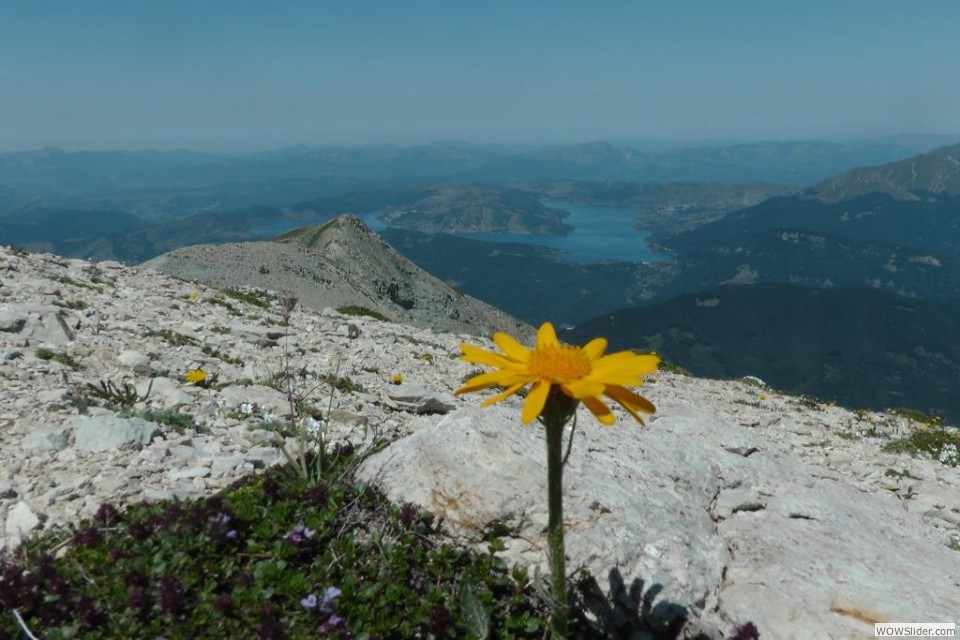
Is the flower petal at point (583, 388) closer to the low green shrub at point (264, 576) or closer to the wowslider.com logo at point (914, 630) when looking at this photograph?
the low green shrub at point (264, 576)

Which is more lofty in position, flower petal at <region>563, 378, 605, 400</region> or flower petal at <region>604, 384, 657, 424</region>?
flower petal at <region>563, 378, 605, 400</region>

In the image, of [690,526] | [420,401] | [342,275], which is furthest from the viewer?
[342,275]

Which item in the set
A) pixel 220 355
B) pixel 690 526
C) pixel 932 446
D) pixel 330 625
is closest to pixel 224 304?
pixel 220 355

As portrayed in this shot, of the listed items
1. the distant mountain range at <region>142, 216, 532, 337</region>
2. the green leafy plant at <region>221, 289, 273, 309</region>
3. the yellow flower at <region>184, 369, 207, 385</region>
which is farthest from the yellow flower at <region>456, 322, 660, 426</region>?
the distant mountain range at <region>142, 216, 532, 337</region>

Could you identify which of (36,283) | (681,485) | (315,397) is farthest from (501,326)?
(681,485)

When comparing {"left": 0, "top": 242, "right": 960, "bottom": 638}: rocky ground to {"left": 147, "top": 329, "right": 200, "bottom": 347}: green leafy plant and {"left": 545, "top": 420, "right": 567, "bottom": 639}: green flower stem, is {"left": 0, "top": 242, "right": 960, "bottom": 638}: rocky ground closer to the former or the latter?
{"left": 147, "top": 329, "right": 200, "bottom": 347}: green leafy plant

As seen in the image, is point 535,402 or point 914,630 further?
point 914,630

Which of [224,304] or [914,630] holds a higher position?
[914,630]

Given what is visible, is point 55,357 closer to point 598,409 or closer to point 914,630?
point 598,409
